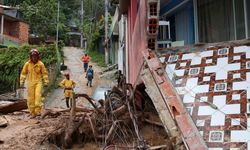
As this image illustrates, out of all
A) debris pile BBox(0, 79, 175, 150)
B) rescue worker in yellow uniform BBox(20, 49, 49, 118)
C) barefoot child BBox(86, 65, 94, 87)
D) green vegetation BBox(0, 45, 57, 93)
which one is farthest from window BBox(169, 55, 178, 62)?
green vegetation BBox(0, 45, 57, 93)

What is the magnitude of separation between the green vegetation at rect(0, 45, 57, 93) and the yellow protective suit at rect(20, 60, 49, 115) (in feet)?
42.2

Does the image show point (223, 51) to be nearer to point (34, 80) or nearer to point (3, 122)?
point (3, 122)

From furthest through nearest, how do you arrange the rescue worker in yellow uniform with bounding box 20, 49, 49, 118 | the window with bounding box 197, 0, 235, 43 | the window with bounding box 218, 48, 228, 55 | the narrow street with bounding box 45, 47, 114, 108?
the narrow street with bounding box 45, 47, 114, 108 < the rescue worker in yellow uniform with bounding box 20, 49, 49, 118 < the window with bounding box 197, 0, 235, 43 < the window with bounding box 218, 48, 228, 55

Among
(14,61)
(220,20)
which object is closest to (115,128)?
(220,20)

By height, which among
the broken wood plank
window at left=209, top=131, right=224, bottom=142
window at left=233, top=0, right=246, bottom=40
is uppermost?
window at left=233, top=0, right=246, bottom=40

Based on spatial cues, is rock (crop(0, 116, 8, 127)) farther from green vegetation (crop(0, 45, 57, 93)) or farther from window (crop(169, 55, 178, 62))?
green vegetation (crop(0, 45, 57, 93))

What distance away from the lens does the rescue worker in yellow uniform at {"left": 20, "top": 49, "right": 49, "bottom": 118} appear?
32.5ft

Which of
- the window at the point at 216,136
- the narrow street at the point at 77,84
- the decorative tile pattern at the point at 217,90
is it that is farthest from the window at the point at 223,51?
the narrow street at the point at 77,84

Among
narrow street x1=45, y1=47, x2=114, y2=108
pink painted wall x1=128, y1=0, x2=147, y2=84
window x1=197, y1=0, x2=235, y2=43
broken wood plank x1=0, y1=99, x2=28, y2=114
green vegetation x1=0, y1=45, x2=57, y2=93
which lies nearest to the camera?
pink painted wall x1=128, y1=0, x2=147, y2=84

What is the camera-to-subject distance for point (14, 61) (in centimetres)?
2427

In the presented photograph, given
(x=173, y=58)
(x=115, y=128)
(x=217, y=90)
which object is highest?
(x=173, y=58)

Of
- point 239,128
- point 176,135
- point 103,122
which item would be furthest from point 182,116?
point 103,122

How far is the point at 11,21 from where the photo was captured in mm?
34281

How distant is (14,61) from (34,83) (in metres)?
15.0
